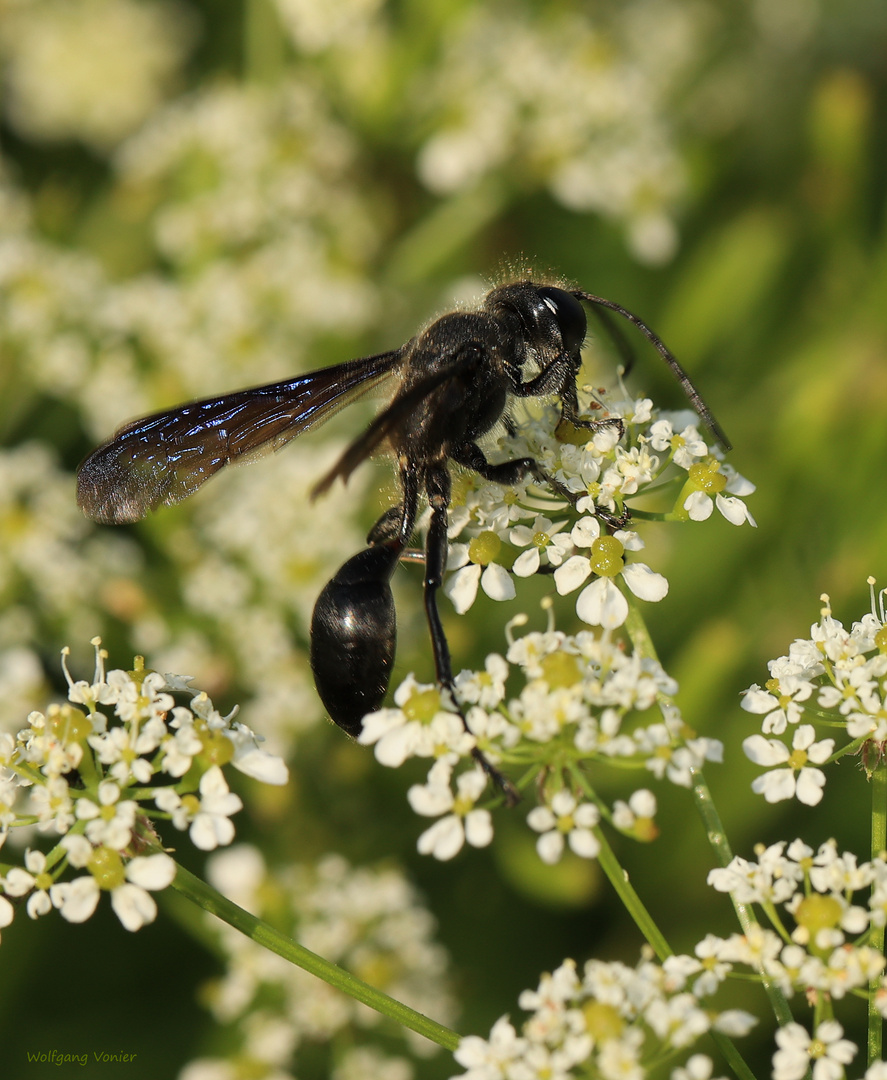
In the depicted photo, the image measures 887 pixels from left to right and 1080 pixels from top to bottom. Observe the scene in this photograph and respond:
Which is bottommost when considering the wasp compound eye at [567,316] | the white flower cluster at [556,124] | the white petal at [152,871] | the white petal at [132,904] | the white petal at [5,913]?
the white petal at [5,913]

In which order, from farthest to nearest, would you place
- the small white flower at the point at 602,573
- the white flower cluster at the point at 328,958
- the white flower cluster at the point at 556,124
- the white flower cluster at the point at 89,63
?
the white flower cluster at the point at 89,63, the white flower cluster at the point at 556,124, the white flower cluster at the point at 328,958, the small white flower at the point at 602,573

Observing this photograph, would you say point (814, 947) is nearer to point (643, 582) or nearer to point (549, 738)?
point (549, 738)

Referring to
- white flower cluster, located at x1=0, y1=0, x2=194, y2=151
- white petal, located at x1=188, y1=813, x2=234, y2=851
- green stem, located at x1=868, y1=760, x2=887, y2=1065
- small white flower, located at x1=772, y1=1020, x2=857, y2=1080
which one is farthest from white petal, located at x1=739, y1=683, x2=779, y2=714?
white flower cluster, located at x1=0, y1=0, x2=194, y2=151

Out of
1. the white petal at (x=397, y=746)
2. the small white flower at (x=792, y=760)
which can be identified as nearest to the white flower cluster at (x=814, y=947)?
the small white flower at (x=792, y=760)

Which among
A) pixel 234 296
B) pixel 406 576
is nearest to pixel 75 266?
pixel 234 296

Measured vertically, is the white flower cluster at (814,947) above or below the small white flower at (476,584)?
below

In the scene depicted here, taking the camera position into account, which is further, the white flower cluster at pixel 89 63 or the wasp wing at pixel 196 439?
the white flower cluster at pixel 89 63

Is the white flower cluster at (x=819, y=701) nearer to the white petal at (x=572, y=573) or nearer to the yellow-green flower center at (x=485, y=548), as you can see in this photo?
the white petal at (x=572, y=573)

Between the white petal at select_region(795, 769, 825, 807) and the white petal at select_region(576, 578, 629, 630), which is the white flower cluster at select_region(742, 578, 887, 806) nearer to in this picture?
the white petal at select_region(795, 769, 825, 807)
